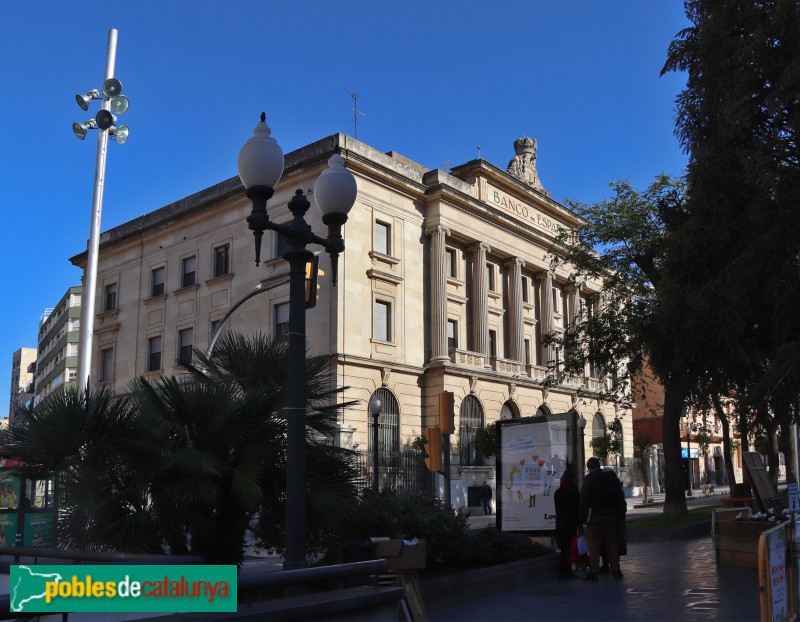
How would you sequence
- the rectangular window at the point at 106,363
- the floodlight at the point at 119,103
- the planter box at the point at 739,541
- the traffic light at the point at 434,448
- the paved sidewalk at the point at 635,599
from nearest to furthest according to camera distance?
the paved sidewalk at the point at 635,599 → the planter box at the point at 739,541 → the traffic light at the point at 434,448 → the floodlight at the point at 119,103 → the rectangular window at the point at 106,363

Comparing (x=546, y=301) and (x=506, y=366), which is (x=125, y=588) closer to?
(x=506, y=366)

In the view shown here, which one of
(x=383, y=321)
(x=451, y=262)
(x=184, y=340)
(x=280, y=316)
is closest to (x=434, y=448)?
(x=383, y=321)

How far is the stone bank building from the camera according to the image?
3534cm

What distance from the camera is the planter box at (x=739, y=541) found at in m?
12.6

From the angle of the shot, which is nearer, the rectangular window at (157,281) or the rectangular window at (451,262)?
the rectangular window at (451,262)

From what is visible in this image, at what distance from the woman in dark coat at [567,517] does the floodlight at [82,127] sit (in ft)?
42.1

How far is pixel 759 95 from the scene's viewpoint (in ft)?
45.3

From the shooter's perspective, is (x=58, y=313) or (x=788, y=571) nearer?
(x=788, y=571)

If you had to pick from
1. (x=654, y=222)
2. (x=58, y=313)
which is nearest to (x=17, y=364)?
(x=58, y=313)

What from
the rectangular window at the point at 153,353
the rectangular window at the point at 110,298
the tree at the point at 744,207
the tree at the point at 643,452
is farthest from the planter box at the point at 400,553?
the rectangular window at the point at 110,298

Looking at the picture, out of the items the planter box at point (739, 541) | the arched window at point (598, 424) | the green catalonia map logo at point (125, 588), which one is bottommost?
the planter box at point (739, 541)

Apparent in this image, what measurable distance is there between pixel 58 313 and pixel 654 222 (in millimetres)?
81961

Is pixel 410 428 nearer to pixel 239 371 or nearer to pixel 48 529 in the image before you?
pixel 239 371

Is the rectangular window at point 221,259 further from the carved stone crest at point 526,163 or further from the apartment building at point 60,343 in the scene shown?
the apartment building at point 60,343
